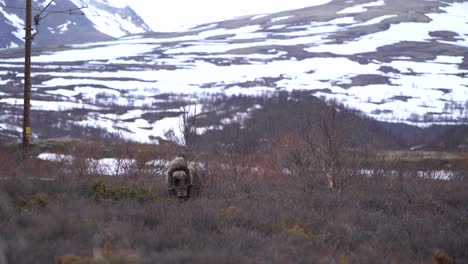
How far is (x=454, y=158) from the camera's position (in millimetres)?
24047

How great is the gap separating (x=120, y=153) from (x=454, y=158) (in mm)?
11672

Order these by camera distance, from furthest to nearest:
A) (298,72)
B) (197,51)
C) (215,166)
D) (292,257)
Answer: (197,51), (298,72), (215,166), (292,257)

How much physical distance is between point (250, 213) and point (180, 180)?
2.40 meters

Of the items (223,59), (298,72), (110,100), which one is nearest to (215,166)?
(110,100)

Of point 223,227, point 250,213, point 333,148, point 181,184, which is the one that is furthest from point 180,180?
point 333,148

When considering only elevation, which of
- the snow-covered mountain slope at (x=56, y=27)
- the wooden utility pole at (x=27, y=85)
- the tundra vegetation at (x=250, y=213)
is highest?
the snow-covered mountain slope at (x=56, y=27)

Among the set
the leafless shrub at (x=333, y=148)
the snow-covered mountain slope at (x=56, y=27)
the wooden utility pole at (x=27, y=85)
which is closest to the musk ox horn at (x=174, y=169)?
the leafless shrub at (x=333, y=148)

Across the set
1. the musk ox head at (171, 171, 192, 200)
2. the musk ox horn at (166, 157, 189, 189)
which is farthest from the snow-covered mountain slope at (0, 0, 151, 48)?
the musk ox head at (171, 171, 192, 200)

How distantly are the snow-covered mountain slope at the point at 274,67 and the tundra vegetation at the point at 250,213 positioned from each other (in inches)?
499

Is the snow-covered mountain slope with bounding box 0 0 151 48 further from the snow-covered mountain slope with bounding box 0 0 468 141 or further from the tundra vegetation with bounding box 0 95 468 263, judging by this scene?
the tundra vegetation with bounding box 0 95 468 263

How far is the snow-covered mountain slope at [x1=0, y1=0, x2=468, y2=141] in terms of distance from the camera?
2108 inches

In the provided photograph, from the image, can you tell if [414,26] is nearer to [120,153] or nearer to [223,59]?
[223,59]

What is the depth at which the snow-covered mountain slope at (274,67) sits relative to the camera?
2108 inches

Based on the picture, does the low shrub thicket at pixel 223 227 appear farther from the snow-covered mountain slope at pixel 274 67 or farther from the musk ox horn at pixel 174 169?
the snow-covered mountain slope at pixel 274 67
